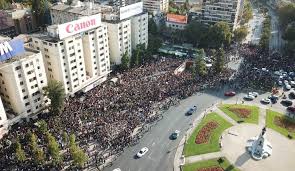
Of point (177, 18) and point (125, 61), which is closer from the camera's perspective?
point (125, 61)

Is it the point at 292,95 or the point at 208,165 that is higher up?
the point at 292,95

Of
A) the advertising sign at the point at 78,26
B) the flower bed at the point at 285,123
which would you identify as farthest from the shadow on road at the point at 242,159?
the advertising sign at the point at 78,26

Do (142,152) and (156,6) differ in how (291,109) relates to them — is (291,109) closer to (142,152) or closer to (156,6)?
(142,152)

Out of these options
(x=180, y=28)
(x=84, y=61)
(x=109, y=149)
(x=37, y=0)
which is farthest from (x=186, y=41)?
(x=109, y=149)

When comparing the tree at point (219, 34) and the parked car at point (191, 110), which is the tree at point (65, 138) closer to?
the parked car at point (191, 110)

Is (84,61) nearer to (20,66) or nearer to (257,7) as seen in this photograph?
(20,66)

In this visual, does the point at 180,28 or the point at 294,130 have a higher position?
the point at 180,28

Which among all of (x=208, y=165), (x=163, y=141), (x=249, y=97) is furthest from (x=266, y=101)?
(x=163, y=141)

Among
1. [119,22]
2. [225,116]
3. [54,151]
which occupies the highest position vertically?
[119,22]
